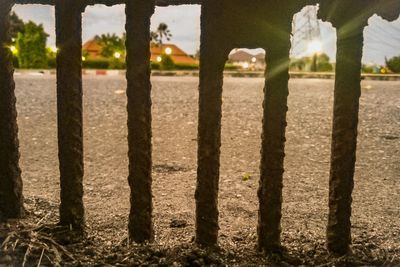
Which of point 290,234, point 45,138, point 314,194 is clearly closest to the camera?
point 290,234

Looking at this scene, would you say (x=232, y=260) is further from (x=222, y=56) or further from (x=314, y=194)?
(x=314, y=194)

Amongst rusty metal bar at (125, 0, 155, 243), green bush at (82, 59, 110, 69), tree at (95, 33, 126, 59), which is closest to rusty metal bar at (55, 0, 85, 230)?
rusty metal bar at (125, 0, 155, 243)

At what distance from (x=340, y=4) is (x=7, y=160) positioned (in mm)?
1516

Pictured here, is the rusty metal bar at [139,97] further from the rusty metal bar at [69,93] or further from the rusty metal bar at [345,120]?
the rusty metal bar at [345,120]

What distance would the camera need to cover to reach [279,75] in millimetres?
1592

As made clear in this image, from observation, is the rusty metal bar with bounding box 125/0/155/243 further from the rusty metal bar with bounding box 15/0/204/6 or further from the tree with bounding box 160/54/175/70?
the tree with bounding box 160/54/175/70

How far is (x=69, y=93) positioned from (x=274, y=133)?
843 mm

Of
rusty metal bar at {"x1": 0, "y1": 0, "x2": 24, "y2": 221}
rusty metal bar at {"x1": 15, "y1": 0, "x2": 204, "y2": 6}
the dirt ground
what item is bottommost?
the dirt ground

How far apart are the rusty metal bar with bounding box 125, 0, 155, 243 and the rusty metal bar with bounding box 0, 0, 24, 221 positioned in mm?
548

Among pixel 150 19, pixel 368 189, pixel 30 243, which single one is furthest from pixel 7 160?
pixel 368 189

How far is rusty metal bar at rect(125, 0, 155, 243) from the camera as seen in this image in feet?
5.41

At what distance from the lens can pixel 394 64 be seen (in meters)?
33.8

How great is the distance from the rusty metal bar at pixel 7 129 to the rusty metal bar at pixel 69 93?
240mm

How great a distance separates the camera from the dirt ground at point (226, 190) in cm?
175
